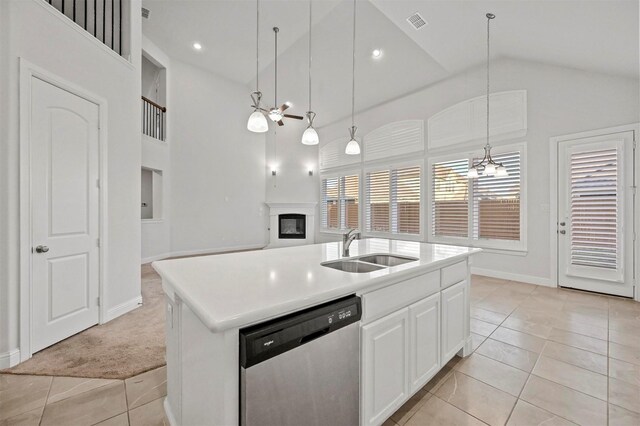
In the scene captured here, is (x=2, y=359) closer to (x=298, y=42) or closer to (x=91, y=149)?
(x=91, y=149)

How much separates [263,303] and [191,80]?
23.7 feet

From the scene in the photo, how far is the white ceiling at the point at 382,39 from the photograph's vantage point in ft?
9.99

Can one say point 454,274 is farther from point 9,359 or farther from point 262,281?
point 9,359

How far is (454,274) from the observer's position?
2115 mm

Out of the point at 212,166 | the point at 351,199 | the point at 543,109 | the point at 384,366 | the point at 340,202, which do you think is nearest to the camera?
the point at 384,366

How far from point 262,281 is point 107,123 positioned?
292 centimetres

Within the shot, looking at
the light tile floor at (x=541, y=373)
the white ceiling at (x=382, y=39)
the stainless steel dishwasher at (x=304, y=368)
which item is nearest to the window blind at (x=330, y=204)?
the white ceiling at (x=382, y=39)

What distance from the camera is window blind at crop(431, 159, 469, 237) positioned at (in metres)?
5.17

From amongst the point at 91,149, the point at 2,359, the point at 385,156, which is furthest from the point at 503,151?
the point at 2,359

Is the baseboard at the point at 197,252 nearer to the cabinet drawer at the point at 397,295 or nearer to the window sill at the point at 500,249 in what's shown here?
the window sill at the point at 500,249

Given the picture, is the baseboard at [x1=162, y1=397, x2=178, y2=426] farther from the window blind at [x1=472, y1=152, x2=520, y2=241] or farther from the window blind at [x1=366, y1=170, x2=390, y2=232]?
the window blind at [x1=366, y1=170, x2=390, y2=232]

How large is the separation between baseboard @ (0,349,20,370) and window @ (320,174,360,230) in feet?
20.7

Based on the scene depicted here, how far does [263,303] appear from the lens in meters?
1.02

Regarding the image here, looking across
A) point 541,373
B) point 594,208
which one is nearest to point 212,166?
point 541,373
